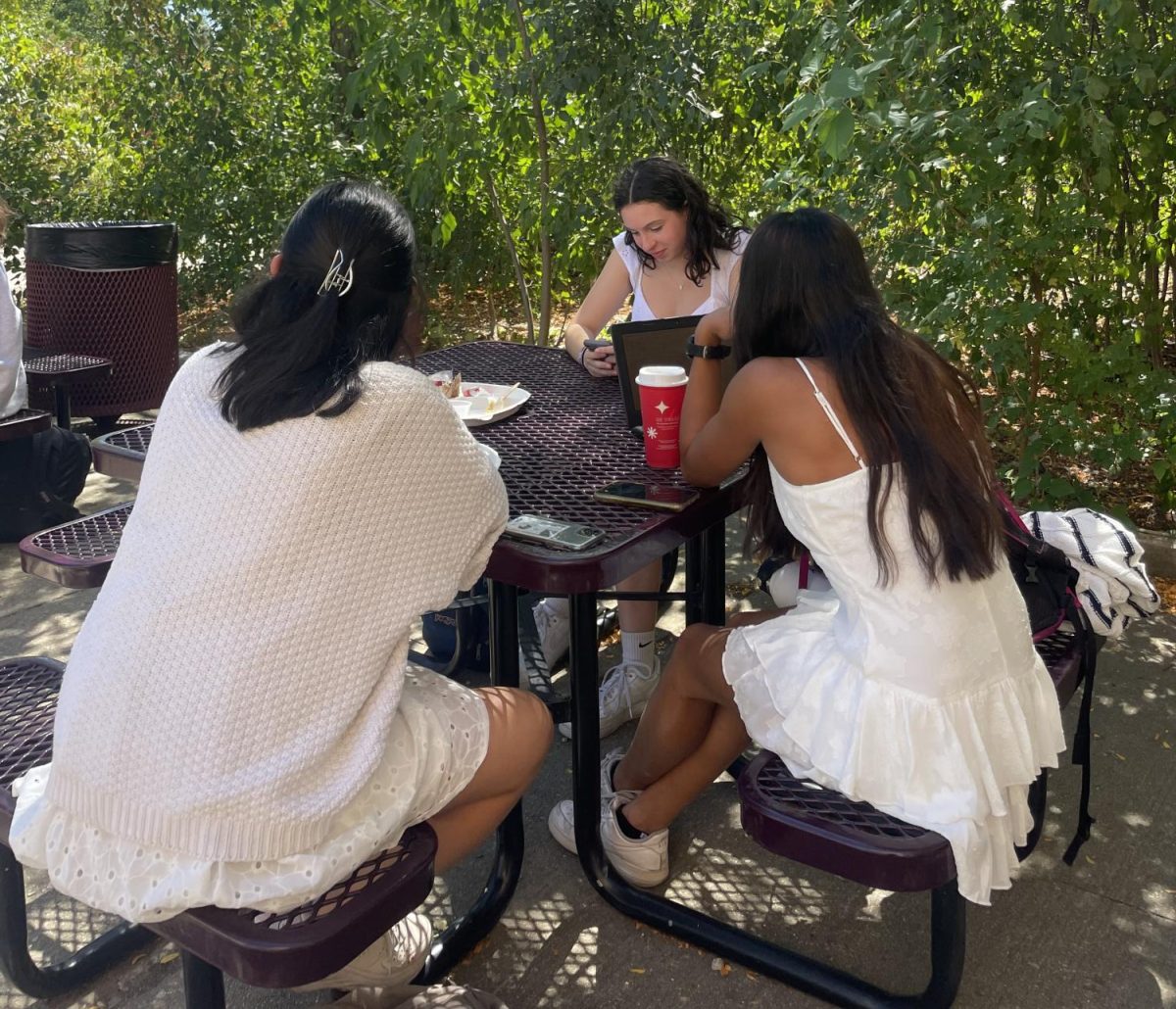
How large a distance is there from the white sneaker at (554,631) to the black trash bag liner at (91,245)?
2980 millimetres

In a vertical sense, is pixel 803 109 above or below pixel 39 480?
above

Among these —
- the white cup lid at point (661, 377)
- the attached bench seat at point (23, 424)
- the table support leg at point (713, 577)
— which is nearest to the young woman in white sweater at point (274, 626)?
the white cup lid at point (661, 377)

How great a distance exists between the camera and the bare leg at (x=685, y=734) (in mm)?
2189

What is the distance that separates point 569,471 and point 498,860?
32.0 inches

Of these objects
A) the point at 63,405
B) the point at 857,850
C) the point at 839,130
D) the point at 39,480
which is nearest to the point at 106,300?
the point at 63,405

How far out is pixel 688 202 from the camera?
129 inches

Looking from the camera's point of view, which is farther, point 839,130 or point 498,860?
point 839,130

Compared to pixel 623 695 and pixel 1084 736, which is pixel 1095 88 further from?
pixel 623 695

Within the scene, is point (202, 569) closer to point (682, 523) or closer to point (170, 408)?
point (170, 408)

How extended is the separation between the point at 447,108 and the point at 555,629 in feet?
7.78

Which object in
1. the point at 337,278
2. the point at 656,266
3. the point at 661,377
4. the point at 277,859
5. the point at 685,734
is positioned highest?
the point at 337,278

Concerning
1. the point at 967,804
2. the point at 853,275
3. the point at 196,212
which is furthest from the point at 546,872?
the point at 196,212

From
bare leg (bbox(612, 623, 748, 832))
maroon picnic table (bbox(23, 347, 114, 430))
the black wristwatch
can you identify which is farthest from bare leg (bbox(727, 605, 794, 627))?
maroon picnic table (bbox(23, 347, 114, 430))

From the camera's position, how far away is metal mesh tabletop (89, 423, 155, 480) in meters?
2.40
